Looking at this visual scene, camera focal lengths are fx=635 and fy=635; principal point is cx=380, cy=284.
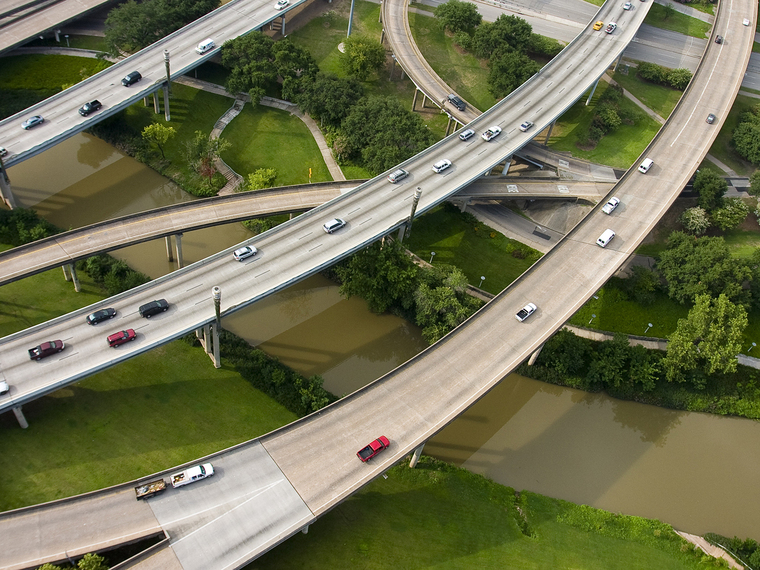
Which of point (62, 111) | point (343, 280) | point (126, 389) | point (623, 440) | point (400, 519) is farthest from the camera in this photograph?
point (62, 111)

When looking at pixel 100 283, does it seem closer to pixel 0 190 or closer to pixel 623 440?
pixel 0 190

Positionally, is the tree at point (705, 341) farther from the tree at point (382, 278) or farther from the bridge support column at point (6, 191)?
the bridge support column at point (6, 191)

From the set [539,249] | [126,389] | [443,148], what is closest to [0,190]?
[126,389]

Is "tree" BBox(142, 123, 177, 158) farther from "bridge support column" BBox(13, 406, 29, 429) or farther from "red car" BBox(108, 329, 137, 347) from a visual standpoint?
"bridge support column" BBox(13, 406, 29, 429)

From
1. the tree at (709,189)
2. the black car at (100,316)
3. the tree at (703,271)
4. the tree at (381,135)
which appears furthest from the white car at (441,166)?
the black car at (100,316)

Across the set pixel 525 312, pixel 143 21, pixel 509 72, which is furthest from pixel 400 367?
pixel 143 21

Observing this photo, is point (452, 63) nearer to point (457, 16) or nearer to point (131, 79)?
point (457, 16)
